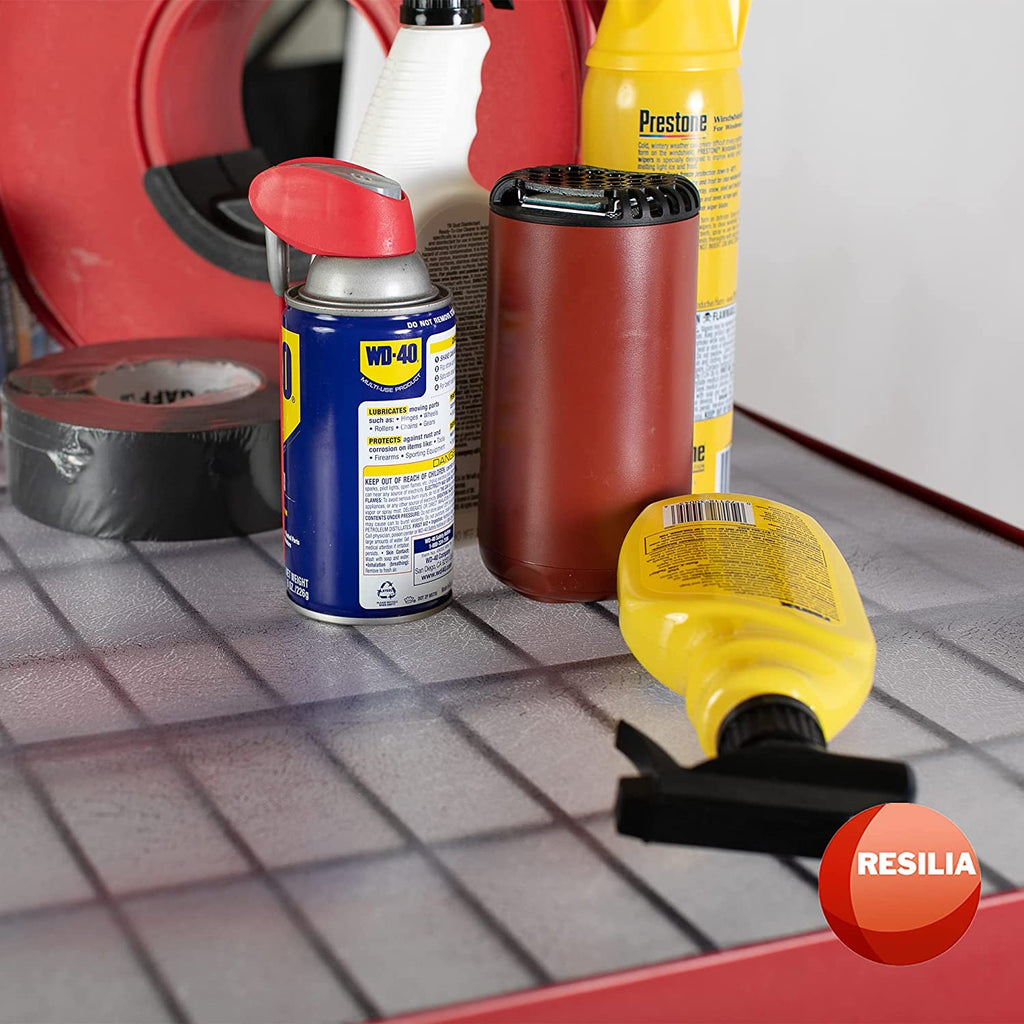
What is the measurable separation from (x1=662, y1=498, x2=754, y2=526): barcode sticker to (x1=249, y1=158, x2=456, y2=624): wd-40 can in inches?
4.5

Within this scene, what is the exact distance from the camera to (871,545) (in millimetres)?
815

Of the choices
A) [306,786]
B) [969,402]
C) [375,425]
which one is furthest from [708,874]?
[969,402]

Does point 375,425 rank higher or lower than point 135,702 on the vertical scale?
higher

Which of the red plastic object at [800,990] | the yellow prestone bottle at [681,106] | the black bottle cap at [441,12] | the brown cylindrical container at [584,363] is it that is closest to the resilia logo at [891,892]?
the red plastic object at [800,990]

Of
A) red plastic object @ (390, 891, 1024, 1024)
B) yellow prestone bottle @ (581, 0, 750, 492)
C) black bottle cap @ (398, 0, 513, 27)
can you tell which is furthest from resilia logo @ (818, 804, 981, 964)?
black bottle cap @ (398, 0, 513, 27)

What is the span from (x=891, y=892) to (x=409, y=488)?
30 cm

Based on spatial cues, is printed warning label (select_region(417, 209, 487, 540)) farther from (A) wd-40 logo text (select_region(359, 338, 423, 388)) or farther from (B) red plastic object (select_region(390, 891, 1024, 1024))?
(B) red plastic object (select_region(390, 891, 1024, 1024))

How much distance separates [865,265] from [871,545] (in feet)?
1.17

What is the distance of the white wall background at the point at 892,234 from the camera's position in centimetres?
97

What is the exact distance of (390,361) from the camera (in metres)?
0.63

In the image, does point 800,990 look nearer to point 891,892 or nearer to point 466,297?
point 891,892

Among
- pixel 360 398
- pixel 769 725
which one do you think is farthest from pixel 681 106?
pixel 769 725

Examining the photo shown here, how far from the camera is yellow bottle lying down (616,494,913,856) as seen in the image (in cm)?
46

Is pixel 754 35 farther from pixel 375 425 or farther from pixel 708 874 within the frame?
pixel 708 874
